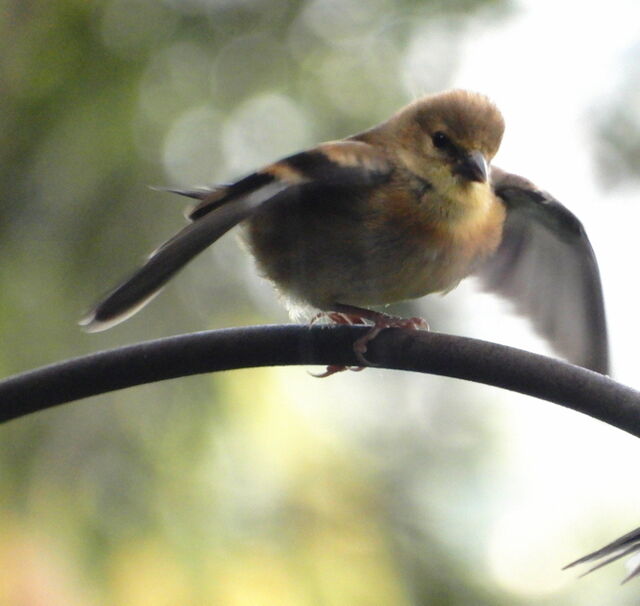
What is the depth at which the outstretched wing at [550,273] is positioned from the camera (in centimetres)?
300

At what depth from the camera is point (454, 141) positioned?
9.12 ft

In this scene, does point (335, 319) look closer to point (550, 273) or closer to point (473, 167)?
point (473, 167)

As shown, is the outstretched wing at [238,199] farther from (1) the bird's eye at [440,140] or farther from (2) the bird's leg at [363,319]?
(2) the bird's leg at [363,319]

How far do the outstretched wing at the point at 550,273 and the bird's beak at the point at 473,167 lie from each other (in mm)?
331

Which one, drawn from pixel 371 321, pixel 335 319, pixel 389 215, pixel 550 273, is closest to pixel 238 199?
pixel 389 215

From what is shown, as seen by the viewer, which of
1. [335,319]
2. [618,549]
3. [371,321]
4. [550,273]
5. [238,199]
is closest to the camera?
[618,549]

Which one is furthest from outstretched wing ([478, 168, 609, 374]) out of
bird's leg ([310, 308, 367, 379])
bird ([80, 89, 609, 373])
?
bird's leg ([310, 308, 367, 379])

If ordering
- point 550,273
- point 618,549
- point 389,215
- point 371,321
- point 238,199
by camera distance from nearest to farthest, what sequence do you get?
point 618,549, point 238,199, point 389,215, point 371,321, point 550,273

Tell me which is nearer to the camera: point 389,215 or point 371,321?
point 389,215

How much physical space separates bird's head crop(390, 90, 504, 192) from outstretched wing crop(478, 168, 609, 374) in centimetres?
30

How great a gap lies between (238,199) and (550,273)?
4.22 ft

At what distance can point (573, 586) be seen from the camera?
15.1 feet

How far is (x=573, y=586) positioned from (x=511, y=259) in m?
1.99

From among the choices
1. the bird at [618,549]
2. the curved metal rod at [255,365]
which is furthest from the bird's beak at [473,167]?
the bird at [618,549]
